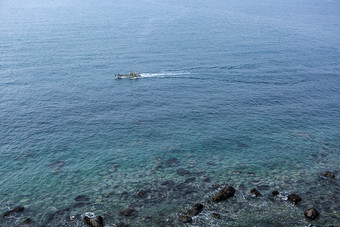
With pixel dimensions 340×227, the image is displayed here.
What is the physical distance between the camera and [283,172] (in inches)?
2404

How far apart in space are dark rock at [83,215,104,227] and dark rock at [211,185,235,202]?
21.0 m

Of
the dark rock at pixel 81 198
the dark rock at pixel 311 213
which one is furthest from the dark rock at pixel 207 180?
the dark rock at pixel 81 198

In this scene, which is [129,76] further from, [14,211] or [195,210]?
[195,210]

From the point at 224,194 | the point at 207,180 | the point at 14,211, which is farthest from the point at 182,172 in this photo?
the point at 14,211

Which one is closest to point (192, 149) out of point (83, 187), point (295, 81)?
point (83, 187)

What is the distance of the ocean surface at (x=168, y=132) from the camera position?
2051 inches

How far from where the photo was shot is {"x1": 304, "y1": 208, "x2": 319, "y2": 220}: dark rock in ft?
154

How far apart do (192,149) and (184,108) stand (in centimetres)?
2387

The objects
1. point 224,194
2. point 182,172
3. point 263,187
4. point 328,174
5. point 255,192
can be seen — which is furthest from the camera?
point 182,172

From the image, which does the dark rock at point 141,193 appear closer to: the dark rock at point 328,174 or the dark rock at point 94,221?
the dark rock at point 94,221

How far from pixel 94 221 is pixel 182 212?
15.6m

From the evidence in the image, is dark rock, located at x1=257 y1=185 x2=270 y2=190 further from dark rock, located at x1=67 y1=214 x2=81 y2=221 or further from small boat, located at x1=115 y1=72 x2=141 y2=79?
small boat, located at x1=115 y1=72 x2=141 y2=79

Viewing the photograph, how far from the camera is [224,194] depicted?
5225cm

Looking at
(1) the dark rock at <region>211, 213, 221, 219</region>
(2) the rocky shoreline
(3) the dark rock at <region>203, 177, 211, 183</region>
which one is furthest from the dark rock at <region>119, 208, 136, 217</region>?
(3) the dark rock at <region>203, 177, 211, 183</region>
